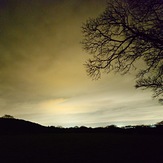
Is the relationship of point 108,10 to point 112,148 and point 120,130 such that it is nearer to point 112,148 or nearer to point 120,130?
point 112,148

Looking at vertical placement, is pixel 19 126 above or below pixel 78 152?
above

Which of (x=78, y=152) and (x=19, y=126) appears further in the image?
(x=19, y=126)

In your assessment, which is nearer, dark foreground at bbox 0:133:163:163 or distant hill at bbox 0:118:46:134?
dark foreground at bbox 0:133:163:163

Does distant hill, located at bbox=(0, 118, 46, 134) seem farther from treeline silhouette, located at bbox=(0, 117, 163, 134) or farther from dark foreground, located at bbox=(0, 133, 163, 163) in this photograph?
dark foreground, located at bbox=(0, 133, 163, 163)

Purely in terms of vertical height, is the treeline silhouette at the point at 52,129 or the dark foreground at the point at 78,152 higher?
the treeline silhouette at the point at 52,129

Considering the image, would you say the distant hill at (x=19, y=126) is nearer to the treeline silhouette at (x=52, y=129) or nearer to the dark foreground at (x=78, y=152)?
the treeline silhouette at (x=52, y=129)

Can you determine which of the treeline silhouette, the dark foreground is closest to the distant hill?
the treeline silhouette

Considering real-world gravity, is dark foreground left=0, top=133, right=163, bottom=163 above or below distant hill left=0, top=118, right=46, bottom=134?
below

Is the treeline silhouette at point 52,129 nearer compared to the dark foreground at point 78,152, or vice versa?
the dark foreground at point 78,152

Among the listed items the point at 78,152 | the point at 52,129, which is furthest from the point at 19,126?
the point at 78,152

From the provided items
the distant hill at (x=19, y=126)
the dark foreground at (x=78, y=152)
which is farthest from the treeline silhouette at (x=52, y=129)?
the dark foreground at (x=78, y=152)

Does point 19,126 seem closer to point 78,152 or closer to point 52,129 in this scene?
point 52,129

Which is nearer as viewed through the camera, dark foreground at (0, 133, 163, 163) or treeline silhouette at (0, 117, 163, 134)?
dark foreground at (0, 133, 163, 163)

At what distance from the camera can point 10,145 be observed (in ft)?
42.1
